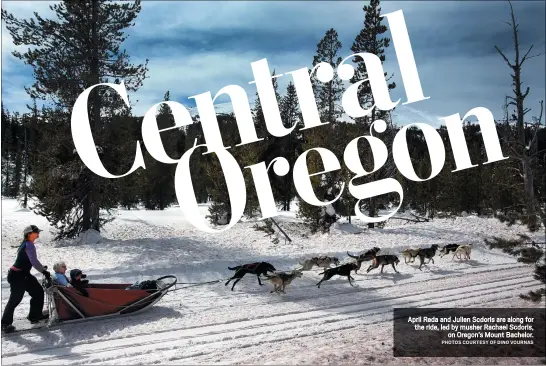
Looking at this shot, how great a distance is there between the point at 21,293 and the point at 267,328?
179 inches

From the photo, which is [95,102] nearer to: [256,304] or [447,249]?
[256,304]

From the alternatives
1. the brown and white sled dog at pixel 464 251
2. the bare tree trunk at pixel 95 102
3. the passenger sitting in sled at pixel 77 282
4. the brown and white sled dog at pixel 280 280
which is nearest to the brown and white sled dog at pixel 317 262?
the brown and white sled dog at pixel 280 280

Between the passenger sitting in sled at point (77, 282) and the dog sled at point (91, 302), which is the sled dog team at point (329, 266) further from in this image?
the passenger sitting in sled at point (77, 282)

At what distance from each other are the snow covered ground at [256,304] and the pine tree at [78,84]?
173 cm

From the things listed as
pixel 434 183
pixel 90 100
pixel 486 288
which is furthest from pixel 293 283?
pixel 434 183

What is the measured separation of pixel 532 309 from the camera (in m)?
9.05

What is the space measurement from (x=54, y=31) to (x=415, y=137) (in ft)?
182

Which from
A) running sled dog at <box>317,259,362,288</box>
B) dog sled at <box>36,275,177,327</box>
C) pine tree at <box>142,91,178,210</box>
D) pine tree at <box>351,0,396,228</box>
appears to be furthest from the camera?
pine tree at <box>142,91,178,210</box>

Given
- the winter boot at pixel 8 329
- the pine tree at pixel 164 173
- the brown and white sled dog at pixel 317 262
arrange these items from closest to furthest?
Result: 1. the winter boot at pixel 8 329
2. the brown and white sled dog at pixel 317 262
3. the pine tree at pixel 164 173

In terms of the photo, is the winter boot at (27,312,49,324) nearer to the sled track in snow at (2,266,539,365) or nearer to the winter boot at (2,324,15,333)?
the winter boot at (2,324,15,333)

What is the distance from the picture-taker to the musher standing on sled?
26.1ft

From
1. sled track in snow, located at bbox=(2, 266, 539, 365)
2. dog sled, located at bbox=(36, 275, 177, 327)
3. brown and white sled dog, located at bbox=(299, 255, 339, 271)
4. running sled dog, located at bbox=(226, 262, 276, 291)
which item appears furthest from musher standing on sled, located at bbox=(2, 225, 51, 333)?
brown and white sled dog, located at bbox=(299, 255, 339, 271)

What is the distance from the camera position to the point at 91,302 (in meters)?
8.45

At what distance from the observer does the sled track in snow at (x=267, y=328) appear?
6918mm
